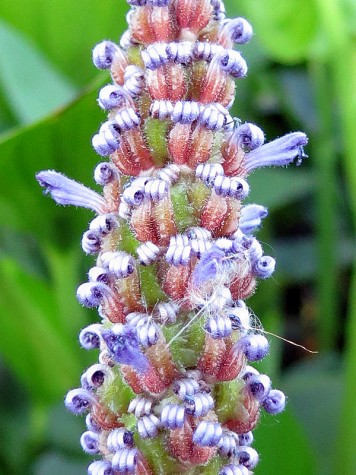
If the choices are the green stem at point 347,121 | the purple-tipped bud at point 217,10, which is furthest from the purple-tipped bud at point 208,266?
the green stem at point 347,121

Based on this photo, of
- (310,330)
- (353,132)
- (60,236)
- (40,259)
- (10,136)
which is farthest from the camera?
(310,330)

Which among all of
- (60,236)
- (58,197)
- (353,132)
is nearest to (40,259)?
(60,236)

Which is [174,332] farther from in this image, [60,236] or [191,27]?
[60,236]

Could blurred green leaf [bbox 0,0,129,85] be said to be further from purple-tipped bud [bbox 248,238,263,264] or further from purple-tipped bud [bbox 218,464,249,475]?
purple-tipped bud [bbox 218,464,249,475]

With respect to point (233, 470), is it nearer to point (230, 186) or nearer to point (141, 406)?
point (141, 406)

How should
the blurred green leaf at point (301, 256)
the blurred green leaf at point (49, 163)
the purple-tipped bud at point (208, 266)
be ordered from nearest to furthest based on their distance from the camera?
1. the purple-tipped bud at point (208, 266)
2. the blurred green leaf at point (49, 163)
3. the blurred green leaf at point (301, 256)

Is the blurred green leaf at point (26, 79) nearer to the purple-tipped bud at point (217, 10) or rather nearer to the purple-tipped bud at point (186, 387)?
the purple-tipped bud at point (217, 10)

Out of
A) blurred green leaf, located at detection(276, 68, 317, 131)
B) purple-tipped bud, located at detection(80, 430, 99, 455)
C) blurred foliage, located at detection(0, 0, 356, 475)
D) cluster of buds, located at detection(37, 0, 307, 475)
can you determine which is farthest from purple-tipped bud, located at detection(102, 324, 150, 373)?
blurred green leaf, located at detection(276, 68, 317, 131)
